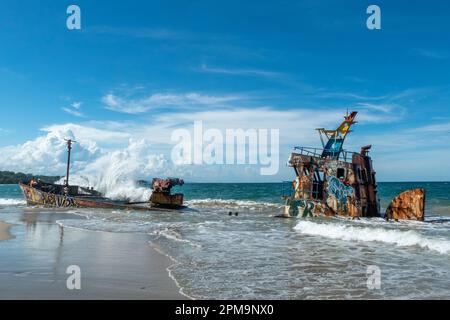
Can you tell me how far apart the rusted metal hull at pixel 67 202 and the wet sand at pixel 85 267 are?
17056 mm

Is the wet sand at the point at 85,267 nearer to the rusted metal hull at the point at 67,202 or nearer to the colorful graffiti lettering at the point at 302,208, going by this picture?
the colorful graffiti lettering at the point at 302,208

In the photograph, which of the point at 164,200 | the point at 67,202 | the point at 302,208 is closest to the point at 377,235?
the point at 302,208

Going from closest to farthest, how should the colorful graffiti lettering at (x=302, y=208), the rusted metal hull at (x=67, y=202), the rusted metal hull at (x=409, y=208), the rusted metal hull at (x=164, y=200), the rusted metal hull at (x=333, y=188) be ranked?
the rusted metal hull at (x=333, y=188) → the colorful graffiti lettering at (x=302, y=208) → the rusted metal hull at (x=409, y=208) → the rusted metal hull at (x=164, y=200) → the rusted metal hull at (x=67, y=202)

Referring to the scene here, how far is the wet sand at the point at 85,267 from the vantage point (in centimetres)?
777

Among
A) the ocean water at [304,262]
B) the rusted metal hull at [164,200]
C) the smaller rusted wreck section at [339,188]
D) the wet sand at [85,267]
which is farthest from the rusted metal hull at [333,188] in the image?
the wet sand at [85,267]

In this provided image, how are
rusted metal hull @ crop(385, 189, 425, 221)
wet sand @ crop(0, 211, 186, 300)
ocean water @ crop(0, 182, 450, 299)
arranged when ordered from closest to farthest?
1. wet sand @ crop(0, 211, 186, 300)
2. ocean water @ crop(0, 182, 450, 299)
3. rusted metal hull @ crop(385, 189, 425, 221)

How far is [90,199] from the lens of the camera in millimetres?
37344

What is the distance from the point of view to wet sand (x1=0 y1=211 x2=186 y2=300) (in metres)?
7.77

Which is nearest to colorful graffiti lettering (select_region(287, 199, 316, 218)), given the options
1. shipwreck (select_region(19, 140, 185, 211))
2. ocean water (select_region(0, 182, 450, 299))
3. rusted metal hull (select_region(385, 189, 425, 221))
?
rusted metal hull (select_region(385, 189, 425, 221))

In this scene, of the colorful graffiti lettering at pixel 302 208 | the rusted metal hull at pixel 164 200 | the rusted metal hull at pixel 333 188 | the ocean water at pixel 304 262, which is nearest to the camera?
the ocean water at pixel 304 262

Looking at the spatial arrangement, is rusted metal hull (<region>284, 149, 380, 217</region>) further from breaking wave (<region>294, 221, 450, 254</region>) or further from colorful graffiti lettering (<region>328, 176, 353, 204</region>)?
breaking wave (<region>294, 221, 450, 254</region>)

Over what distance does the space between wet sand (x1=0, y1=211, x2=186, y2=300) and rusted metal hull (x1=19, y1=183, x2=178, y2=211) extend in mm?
17056

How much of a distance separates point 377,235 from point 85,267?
12.2 m
